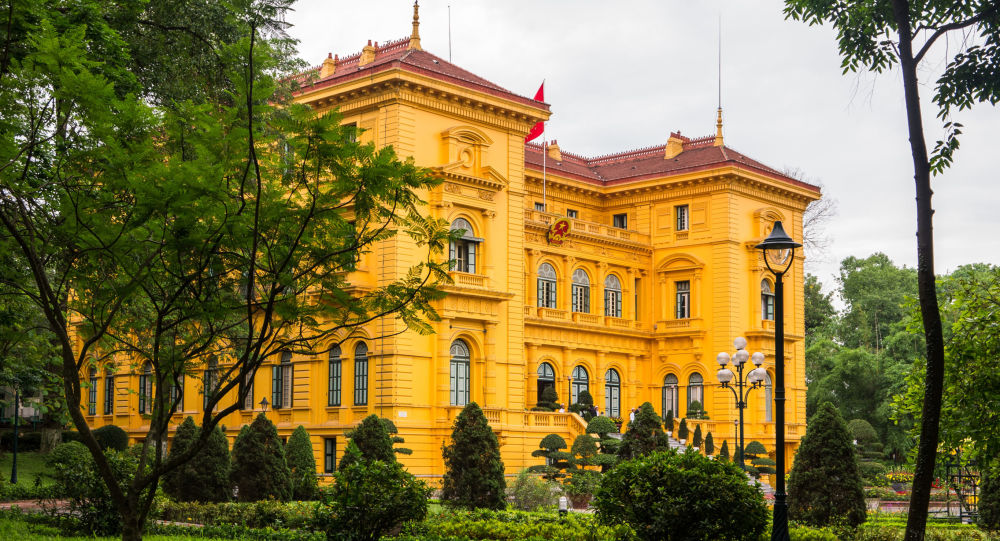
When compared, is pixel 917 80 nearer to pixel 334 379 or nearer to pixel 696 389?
pixel 334 379

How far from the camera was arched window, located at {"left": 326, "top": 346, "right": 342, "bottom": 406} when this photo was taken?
35000 millimetres

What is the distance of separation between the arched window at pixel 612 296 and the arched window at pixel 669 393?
3.29 metres

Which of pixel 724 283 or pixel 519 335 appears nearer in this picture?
pixel 519 335

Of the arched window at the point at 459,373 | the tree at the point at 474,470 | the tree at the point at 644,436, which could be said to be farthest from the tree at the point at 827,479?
the arched window at the point at 459,373

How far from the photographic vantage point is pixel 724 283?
45.1 m

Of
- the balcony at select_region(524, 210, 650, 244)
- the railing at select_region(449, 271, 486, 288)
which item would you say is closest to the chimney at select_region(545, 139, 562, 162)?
the balcony at select_region(524, 210, 650, 244)

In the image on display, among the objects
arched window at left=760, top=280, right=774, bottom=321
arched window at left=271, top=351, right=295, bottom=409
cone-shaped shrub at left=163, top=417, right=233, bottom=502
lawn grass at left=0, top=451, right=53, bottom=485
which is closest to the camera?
cone-shaped shrub at left=163, top=417, right=233, bottom=502

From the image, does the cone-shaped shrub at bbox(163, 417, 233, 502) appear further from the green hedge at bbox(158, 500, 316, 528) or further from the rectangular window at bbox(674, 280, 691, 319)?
the rectangular window at bbox(674, 280, 691, 319)

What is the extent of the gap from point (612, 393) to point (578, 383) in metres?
2.29

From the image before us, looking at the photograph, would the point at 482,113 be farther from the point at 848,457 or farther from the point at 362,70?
the point at 848,457

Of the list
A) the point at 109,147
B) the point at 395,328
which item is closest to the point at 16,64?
the point at 109,147

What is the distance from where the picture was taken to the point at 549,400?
39750mm

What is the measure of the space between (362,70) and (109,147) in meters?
23.2

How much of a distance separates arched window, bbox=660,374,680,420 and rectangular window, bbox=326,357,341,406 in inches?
614
